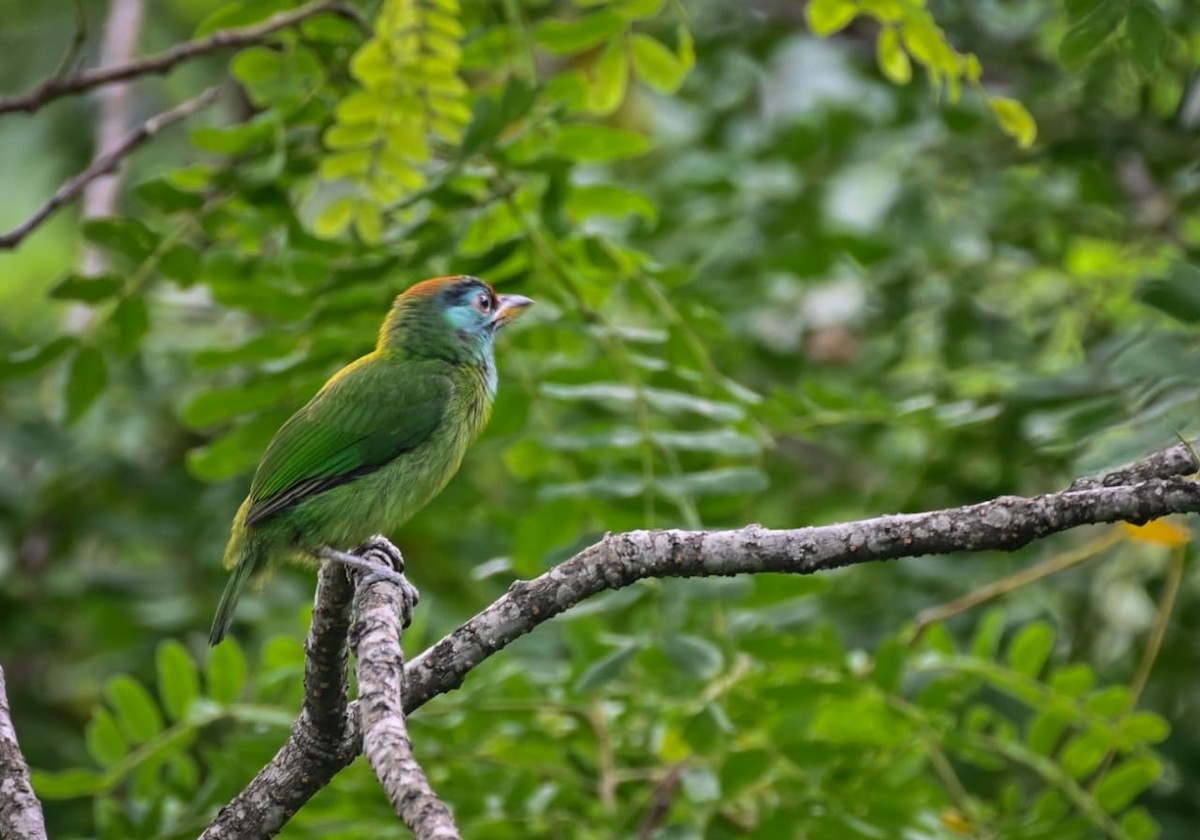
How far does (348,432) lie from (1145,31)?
2.23 meters

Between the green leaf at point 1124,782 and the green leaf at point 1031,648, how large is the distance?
386mm

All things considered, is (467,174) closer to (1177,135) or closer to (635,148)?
(635,148)

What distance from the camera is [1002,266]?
261 inches

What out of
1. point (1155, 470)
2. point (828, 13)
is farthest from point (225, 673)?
point (1155, 470)

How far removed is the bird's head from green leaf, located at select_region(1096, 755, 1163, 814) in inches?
87.6

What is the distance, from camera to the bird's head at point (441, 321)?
4.32 m

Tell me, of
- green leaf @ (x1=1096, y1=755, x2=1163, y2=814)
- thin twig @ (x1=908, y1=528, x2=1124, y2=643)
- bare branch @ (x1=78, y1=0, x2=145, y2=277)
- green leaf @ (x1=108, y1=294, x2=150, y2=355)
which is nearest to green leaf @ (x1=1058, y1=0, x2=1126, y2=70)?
thin twig @ (x1=908, y1=528, x2=1124, y2=643)

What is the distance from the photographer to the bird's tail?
382 cm

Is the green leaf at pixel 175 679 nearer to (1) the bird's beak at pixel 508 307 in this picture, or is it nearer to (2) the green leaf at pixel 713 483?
(1) the bird's beak at pixel 508 307

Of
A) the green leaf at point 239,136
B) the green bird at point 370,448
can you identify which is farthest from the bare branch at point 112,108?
the green bird at point 370,448

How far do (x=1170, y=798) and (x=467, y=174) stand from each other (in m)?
3.48

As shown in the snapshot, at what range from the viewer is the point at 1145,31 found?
12.4 feet

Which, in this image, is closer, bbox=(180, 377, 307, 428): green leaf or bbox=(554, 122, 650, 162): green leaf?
bbox=(180, 377, 307, 428): green leaf

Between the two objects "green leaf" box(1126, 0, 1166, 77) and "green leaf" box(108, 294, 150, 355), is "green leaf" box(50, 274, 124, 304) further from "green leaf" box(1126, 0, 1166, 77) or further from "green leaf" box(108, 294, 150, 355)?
"green leaf" box(1126, 0, 1166, 77)
